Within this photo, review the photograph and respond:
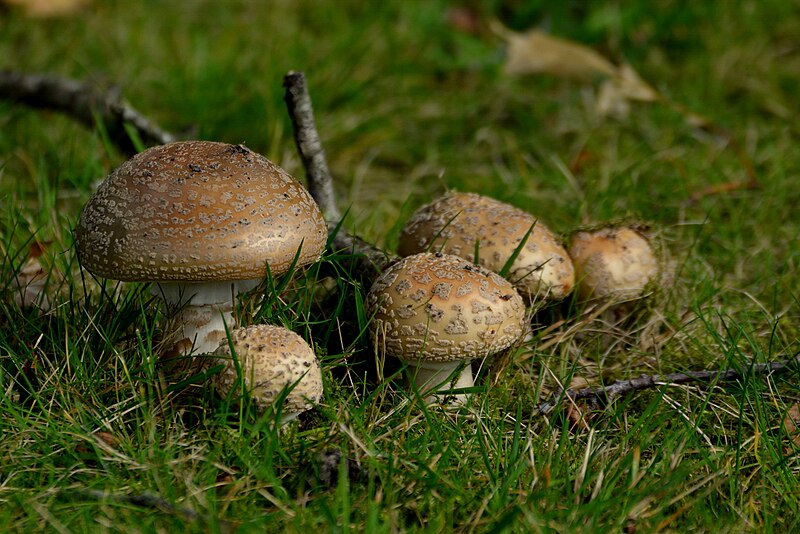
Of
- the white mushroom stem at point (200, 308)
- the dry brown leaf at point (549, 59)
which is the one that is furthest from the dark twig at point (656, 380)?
the dry brown leaf at point (549, 59)

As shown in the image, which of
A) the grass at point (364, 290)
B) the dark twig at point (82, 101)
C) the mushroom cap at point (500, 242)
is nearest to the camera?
the grass at point (364, 290)

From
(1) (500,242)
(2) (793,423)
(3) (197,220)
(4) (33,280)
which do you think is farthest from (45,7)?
(2) (793,423)

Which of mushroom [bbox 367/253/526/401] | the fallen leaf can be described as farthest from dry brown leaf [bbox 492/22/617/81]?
the fallen leaf

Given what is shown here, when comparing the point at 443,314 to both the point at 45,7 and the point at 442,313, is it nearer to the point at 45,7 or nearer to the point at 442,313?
the point at 442,313

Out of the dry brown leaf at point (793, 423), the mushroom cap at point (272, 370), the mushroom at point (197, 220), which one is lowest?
the dry brown leaf at point (793, 423)

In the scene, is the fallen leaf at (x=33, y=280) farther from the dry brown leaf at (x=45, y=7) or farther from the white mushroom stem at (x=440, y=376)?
the dry brown leaf at (x=45, y=7)

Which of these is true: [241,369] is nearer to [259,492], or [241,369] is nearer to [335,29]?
[259,492]
